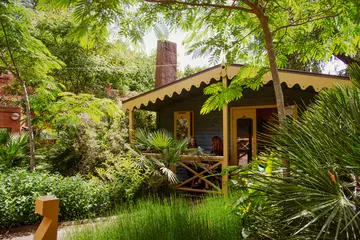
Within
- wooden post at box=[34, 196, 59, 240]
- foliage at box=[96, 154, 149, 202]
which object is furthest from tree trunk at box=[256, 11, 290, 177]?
foliage at box=[96, 154, 149, 202]

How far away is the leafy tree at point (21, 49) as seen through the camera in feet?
21.3

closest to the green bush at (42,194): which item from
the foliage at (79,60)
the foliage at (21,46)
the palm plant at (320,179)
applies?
the foliage at (21,46)

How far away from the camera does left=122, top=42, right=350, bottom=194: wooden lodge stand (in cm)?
785

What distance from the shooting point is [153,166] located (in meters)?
7.14

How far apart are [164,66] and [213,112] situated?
19.8 ft

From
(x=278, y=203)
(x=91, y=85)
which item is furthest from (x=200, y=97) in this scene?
(x=278, y=203)

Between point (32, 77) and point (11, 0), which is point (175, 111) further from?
point (11, 0)

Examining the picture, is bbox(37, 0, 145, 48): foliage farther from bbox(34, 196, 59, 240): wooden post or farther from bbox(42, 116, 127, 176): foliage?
bbox(42, 116, 127, 176): foliage

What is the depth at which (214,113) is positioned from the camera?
10484mm

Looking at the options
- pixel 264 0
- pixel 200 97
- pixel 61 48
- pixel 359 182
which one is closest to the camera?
pixel 359 182

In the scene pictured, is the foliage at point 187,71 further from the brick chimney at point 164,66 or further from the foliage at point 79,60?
the foliage at point 79,60

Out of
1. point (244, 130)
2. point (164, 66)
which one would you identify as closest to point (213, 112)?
point (244, 130)

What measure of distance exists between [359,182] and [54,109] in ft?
23.7

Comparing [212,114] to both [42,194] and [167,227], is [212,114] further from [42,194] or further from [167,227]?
[167,227]
